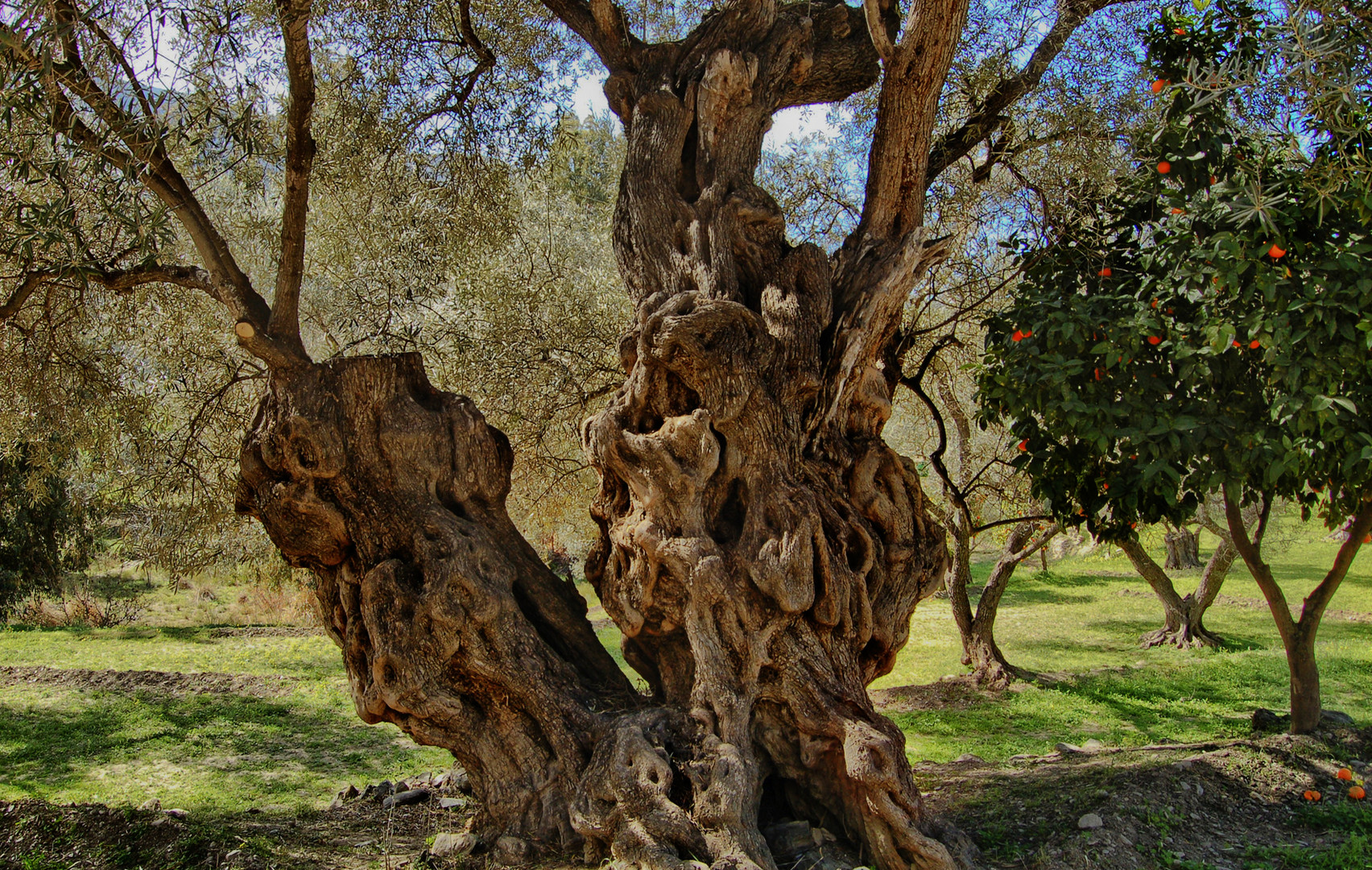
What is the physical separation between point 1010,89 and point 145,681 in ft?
34.8

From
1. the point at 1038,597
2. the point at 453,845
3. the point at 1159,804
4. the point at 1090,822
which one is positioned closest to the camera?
the point at 453,845

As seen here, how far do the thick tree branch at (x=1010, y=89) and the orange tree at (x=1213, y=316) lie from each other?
755 mm

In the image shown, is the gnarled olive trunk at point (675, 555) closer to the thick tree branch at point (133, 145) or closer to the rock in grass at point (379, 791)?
the thick tree branch at point (133, 145)

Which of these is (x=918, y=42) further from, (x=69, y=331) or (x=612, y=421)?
(x=69, y=331)

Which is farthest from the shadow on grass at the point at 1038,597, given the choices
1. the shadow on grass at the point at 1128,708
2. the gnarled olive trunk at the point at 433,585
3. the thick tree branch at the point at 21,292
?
the thick tree branch at the point at 21,292

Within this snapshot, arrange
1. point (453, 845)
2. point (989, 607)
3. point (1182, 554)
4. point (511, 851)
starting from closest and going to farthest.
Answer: point (511, 851) → point (453, 845) → point (989, 607) → point (1182, 554)

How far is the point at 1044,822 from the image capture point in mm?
5254

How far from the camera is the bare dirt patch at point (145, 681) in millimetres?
10359

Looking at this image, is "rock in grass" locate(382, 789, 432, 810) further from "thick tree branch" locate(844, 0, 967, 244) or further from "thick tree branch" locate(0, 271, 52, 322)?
"thick tree branch" locate(844, 0, 967, 244)

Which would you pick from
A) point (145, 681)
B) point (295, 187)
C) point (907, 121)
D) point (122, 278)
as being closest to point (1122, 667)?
point (907, 121)

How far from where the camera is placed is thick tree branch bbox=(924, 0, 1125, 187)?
6.42 meters

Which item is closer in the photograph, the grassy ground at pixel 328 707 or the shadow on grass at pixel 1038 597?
the grassy ground at pixel 328 707

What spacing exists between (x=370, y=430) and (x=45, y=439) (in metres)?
3.67

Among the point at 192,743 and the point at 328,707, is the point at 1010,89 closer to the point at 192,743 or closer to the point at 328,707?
the point at 192,743
